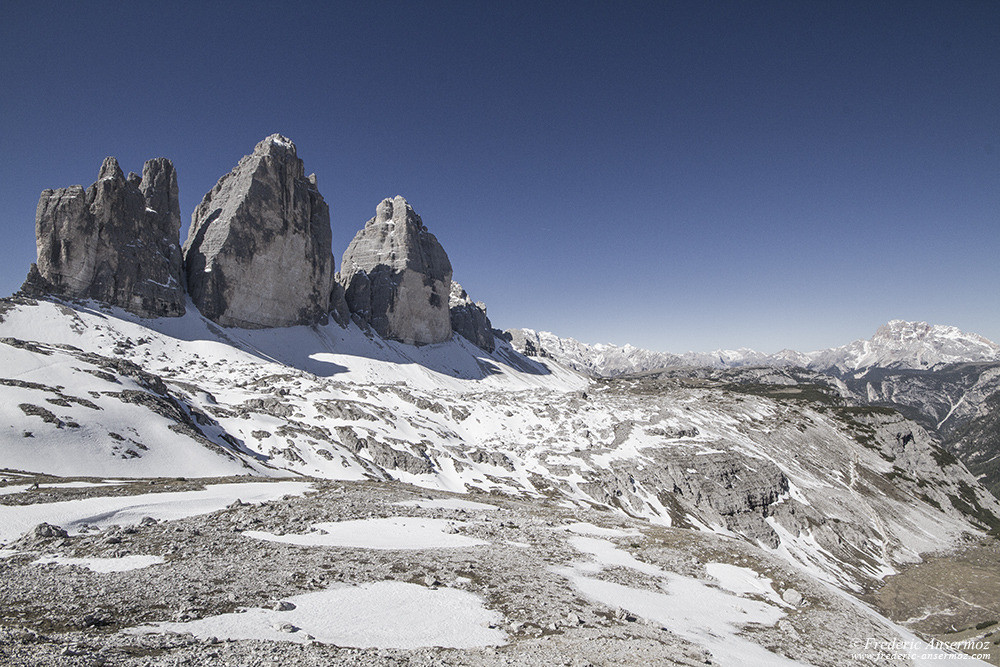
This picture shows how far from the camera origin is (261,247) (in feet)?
468

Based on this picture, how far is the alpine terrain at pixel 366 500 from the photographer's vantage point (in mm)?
11383

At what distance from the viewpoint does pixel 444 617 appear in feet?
39.4

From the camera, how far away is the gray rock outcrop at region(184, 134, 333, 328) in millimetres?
135500

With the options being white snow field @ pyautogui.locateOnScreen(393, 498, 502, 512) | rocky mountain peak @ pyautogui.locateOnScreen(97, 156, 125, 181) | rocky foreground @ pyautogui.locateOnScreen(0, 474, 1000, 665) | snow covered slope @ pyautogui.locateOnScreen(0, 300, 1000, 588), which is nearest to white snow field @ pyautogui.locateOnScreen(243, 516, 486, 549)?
rocky foreground @ pyautogui.locateOnScreen(0, 474, 1000, 665)

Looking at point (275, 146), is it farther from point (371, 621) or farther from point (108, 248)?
point (371, 621)

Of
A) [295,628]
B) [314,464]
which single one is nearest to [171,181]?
[314,464]

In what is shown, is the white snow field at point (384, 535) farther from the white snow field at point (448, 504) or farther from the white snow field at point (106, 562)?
the white snow field at point (106, 562)

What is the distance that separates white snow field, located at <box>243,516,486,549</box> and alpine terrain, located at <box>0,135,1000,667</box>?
23 cm

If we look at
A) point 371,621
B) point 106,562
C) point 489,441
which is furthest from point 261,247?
point 371,621

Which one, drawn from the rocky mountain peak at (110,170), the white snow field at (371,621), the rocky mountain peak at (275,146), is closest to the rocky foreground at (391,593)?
the white snow field at (371,621)

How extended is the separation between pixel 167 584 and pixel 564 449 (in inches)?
2812

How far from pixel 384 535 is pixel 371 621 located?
9342 millimetres

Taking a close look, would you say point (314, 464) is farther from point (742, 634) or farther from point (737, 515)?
point (737, 515)

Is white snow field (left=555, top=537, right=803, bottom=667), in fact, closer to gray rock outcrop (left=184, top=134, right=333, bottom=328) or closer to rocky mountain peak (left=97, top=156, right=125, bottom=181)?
gray rock outcrop (left=184, top=134, right=333, bottom=328)
